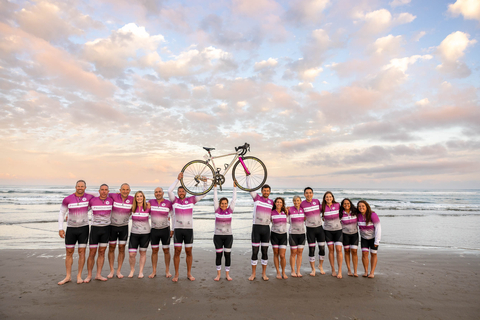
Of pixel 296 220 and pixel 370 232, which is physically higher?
pixel 296 220

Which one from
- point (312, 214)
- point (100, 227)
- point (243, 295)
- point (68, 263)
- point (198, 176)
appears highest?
point (198, 176)

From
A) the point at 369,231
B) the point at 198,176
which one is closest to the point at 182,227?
the point at 198,176

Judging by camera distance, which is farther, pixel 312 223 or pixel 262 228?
pixel 312 223

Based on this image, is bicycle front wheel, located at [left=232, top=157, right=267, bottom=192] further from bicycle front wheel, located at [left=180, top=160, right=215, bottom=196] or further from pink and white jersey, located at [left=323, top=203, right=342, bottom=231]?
pink and white jersey, located at [left=323, top=203, right=342, bottom=231]

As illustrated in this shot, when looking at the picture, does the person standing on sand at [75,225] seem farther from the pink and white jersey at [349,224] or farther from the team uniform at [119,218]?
the pink and white jersey at [349,224]

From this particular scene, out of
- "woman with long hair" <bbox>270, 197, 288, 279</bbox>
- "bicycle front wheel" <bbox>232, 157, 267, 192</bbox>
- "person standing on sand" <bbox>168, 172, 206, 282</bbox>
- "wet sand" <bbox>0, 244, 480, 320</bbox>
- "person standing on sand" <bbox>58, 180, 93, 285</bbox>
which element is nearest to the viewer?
"wet sand" <bbox>0, 244, 480, 320</bbox>

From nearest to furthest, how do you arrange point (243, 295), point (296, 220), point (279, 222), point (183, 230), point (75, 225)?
point (243, 295) → point (75, 225) → point (183, 230) → point (279, 222) → point (296, 220)

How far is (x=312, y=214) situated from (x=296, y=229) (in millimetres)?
643

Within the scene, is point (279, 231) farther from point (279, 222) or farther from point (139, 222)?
point (139, 222)

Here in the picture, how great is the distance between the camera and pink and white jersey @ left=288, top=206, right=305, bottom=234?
22.5ft

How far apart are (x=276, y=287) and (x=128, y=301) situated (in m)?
3.26

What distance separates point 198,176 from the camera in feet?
23.3

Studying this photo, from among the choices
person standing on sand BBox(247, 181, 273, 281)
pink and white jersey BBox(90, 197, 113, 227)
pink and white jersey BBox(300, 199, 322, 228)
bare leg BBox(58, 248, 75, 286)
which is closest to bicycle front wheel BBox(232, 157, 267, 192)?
person standing on sand BBox(247, 181, 273, 281)

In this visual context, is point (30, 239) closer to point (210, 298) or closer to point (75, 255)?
point (75, 255)
